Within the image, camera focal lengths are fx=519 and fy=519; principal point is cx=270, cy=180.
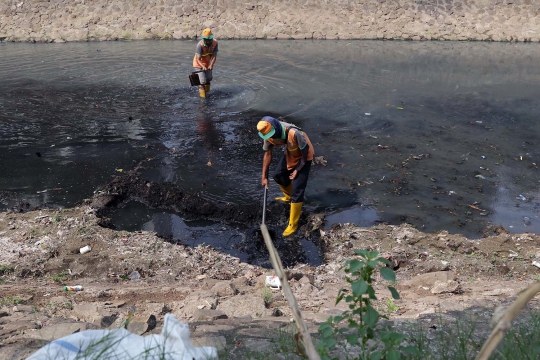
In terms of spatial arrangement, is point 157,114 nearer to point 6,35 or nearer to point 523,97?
point 523,97

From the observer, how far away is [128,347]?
287 centimetres

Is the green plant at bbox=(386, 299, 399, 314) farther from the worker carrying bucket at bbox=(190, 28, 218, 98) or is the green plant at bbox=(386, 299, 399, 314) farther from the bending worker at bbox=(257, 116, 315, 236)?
the worker carrying bucket at bbox=(190, 28, 218, 98)

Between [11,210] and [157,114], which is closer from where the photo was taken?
[11,210]

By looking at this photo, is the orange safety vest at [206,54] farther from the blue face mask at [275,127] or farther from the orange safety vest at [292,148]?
the blue face mask at [275,127]

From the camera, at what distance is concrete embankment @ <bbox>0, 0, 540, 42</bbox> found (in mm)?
20922

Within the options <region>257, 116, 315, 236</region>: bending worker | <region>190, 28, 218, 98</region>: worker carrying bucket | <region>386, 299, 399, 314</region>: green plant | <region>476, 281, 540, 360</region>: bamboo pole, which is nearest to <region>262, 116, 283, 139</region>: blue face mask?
<region>257, 116, 315, 236</region>: bending worker

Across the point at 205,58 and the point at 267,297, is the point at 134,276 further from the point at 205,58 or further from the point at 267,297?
the point at 205,58

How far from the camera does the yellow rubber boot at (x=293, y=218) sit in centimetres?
685

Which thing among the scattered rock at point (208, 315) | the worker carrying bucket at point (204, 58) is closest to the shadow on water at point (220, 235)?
the scattered rock at point (208, 315)

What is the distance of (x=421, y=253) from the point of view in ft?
20.5

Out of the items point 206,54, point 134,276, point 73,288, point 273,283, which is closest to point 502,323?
point 273,283

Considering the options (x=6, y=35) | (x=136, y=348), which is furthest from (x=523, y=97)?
(x=6, y=35)

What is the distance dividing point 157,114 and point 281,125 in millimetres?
5240

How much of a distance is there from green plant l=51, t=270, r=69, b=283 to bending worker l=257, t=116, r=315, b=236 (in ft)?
8.68
